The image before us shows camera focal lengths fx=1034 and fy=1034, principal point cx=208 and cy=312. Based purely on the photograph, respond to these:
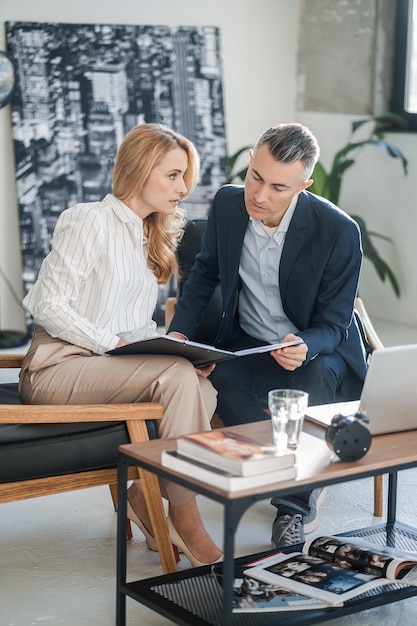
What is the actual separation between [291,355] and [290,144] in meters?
0.62

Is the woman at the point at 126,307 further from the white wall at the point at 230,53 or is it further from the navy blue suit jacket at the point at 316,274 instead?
the white wall at the point at 230,53

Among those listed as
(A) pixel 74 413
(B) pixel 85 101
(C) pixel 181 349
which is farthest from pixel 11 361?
(B) pixel 85 101

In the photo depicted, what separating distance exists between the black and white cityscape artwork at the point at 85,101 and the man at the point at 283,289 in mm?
2468

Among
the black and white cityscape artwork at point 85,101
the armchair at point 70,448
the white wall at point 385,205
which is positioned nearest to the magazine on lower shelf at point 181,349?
the armchair at point 70,448

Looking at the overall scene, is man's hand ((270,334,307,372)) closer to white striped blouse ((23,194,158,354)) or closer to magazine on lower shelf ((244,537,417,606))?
white striped blouse ((23,194,158,354))

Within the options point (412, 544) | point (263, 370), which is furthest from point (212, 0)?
point (412, 544)

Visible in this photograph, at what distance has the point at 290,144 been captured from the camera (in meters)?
3.02

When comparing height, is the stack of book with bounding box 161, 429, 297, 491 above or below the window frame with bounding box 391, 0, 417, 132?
below

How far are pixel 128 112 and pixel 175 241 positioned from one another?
290 centimetres

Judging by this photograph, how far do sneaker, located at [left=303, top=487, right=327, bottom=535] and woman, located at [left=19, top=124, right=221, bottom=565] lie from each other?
15.9 inches

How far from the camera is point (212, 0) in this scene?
6270 mm

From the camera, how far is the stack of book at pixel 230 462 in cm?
203

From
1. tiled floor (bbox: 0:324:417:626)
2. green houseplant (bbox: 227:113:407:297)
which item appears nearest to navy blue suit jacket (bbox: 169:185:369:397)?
tiled floor (bbox: 0:324:417:626)

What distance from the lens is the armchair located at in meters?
2.58
